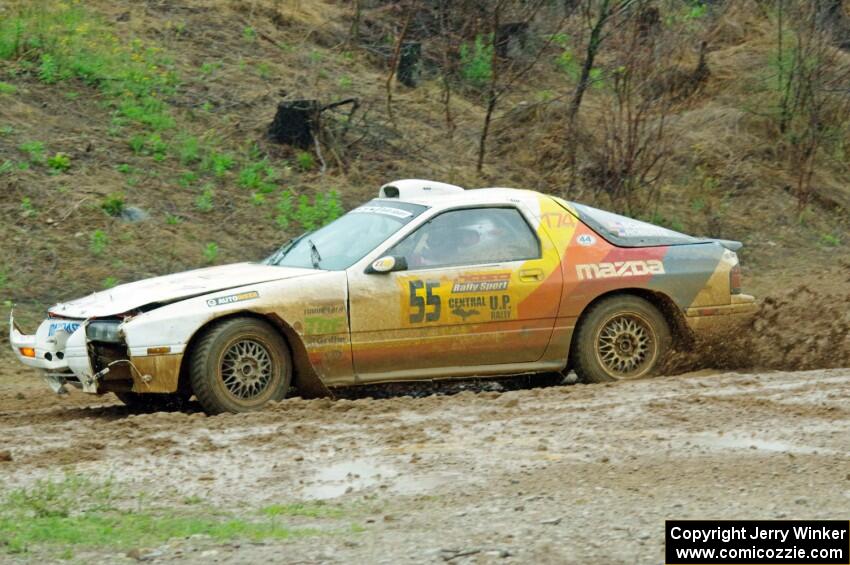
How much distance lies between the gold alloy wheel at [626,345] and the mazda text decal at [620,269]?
0.31 m

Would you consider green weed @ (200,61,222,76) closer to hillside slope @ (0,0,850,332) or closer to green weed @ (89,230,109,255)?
hillside slope @ (0,0,850,332)

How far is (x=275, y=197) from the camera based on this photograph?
15578 mm

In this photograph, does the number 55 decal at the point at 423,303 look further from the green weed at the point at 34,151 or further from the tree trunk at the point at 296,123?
the tree trunk at the point at 296,123

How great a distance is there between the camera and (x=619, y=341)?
953 centimetres

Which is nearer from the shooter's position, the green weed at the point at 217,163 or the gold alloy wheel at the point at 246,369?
the gold alloy wheel at the point at 246,369

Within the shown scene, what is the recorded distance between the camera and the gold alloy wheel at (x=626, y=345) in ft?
31.0

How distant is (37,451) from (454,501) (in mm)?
2607

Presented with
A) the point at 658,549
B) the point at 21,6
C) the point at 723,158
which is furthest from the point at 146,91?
the point at 658,549

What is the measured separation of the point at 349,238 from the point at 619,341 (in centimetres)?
212

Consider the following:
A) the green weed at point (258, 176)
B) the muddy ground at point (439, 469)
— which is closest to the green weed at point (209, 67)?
the green weed at point (258, 176)

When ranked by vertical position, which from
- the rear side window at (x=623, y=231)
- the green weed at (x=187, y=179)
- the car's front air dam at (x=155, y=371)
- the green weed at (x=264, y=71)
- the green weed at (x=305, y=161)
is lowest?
the car's front air dam at (x=155, y=371)

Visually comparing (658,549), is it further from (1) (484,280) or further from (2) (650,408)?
(1) (484,280)

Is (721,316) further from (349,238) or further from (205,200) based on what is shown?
(205,200)

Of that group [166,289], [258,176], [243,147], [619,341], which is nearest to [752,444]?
[619,341]
